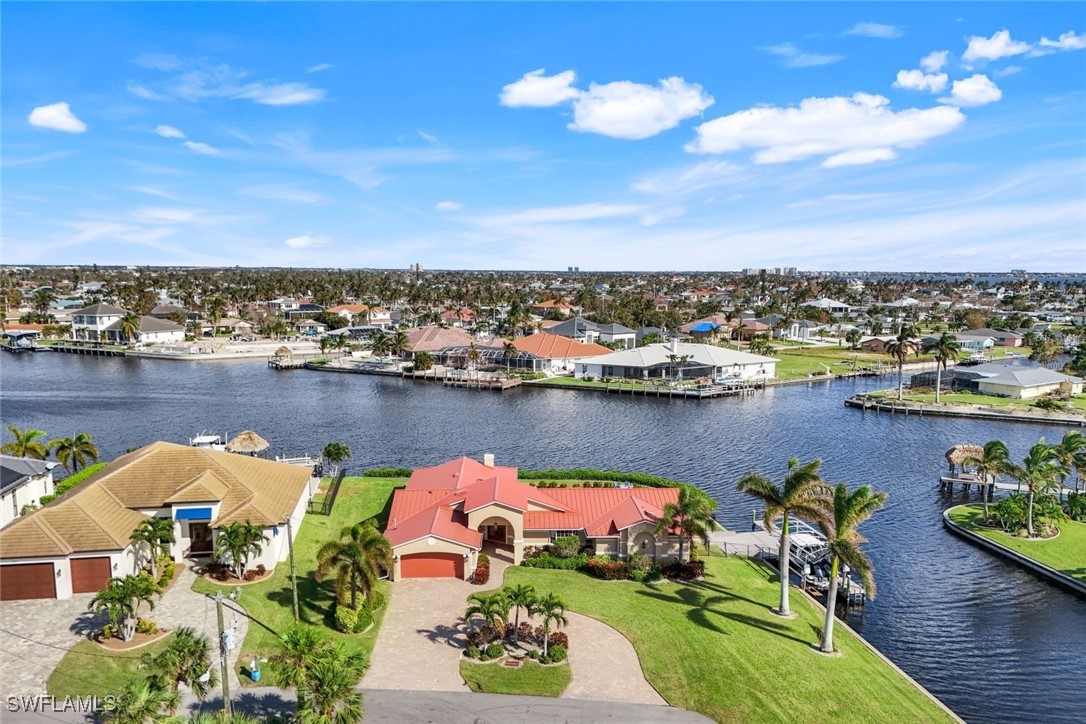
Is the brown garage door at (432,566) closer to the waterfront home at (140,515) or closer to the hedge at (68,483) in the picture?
the waterfront home at (140,515)

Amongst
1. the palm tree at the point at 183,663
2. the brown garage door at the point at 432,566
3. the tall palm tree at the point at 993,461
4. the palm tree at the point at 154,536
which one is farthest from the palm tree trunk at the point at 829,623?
the palm tree at the point at 154,536

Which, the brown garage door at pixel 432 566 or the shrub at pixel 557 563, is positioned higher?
the brown garage door at pixel 432 566

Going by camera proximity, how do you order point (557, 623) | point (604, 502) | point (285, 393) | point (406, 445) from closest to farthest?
1. point (557, 623)
2. point (604, 502)
3. point (406, 445)
4. point (285, 393)

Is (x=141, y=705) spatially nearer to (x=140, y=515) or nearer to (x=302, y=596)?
(x=302, y=596)

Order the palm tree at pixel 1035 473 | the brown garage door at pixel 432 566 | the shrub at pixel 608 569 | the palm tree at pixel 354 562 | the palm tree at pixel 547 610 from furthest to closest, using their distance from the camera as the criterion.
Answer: the palm tree at pixel 1035 473, the shrub at pixel 608 569, the brown garage door at pixel 432 566, the palm tree at pixel 354 562, the palm tree at pixel 547 610

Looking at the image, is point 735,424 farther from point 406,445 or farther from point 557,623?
point 557,623

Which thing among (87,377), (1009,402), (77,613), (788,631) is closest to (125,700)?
(77,613)
